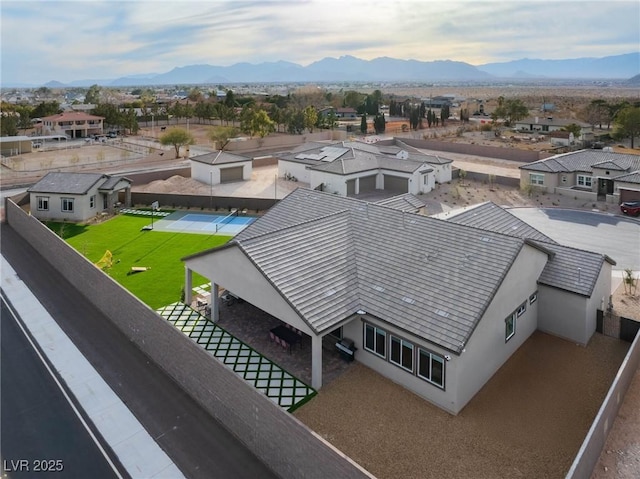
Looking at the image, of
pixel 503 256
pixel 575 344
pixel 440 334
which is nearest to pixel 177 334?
pixel 440 334

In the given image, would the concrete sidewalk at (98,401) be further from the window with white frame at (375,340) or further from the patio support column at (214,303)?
the window with white frame at (375,340)

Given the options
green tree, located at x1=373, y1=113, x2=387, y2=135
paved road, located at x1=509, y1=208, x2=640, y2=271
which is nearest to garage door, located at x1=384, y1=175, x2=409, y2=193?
paved road, located at x1=509, y1=208, x2=640, y2=271

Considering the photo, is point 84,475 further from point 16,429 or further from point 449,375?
point 449,375

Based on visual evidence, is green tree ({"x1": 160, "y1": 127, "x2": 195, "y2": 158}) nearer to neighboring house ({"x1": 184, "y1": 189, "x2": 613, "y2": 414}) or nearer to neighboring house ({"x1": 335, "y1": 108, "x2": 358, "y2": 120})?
neighboring house ({"x1": 184, "y1": 189, "x2": 613, "y2": 414})

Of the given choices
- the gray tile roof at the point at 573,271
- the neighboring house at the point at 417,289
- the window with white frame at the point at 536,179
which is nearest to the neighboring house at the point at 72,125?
the window with white frame at the point at 536,179

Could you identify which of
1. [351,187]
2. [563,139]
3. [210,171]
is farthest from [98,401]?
[563,139]
